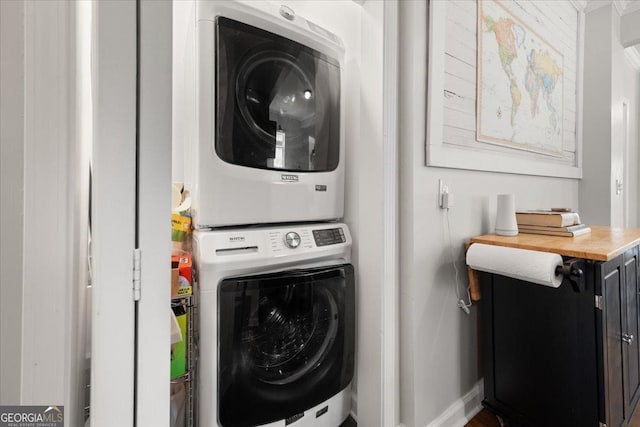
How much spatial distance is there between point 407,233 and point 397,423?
0.85 m

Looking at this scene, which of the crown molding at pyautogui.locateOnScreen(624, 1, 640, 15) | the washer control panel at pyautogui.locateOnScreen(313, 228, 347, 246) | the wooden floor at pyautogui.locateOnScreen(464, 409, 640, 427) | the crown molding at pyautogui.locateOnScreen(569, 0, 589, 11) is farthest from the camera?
the crown molding at pyautogui.locateOnScreen(624, 1, 640, 15)

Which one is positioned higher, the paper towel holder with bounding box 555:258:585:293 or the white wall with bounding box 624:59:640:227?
the white wall with bounding box 624:59:640:227

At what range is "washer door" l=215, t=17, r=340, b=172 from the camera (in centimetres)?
108

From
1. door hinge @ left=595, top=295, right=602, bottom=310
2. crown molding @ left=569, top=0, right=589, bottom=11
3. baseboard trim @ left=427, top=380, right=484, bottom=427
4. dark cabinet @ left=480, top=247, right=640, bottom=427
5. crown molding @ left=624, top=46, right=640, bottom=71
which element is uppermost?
crown molding @ left=624, top=46, right=640, bottom=71

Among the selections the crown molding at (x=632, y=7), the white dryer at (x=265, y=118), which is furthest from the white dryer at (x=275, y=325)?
the crown molding at (x=632, y=7)

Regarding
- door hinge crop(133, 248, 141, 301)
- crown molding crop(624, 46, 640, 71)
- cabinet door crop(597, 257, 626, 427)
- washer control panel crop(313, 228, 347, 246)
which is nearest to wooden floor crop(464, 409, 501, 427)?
cabinet door crop(597, 257, 626, 427)

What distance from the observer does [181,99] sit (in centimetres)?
153

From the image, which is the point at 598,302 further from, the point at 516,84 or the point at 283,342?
the point at 516,84

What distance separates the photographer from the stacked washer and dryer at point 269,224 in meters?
1.03

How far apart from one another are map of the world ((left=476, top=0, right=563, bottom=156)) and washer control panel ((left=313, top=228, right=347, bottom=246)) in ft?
2.98

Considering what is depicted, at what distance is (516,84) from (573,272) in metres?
1.28

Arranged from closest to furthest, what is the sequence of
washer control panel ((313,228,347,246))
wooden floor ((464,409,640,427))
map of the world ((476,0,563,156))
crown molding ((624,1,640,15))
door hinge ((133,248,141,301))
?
door hinge ((133,248,141,301)) → washer control panel ((313,228,347,246)) → wooden floor ((464,409,640,427)) → map of the world ((476,0,563,156)) → crown molding ((624,1,640,15))

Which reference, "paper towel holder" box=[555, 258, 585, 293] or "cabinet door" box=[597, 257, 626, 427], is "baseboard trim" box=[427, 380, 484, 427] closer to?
"cabinet door" box=[597, 257, 626, 427]

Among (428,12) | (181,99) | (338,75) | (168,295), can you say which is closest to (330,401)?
(168,295)
